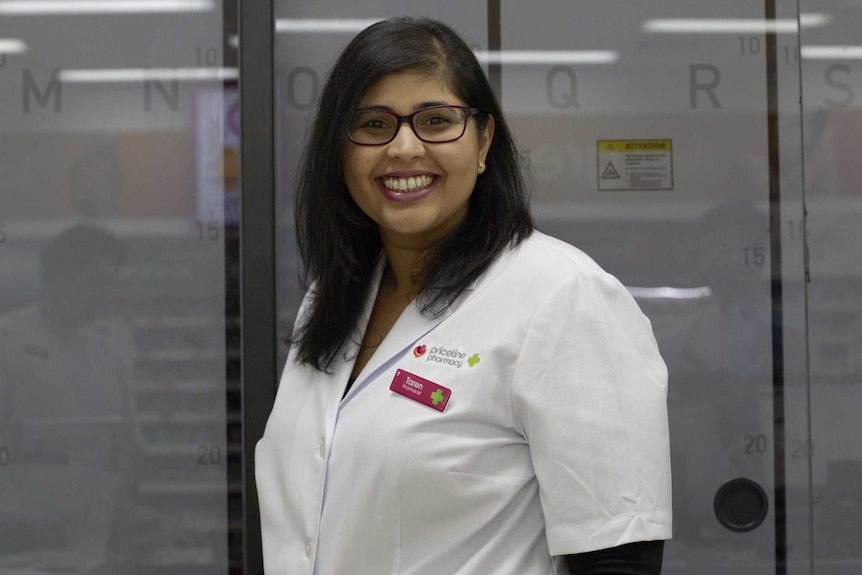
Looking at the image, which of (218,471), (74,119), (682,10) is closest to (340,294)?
(218,471)

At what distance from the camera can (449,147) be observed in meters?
1.37

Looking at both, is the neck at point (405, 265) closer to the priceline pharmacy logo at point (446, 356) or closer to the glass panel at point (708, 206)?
the priceline pharmacy logo at point (446, 356)

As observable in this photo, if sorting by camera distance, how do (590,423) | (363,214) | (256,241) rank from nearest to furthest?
1. (590,423)
2. (363,214)
3. (256,241)

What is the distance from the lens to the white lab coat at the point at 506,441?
1190 mm

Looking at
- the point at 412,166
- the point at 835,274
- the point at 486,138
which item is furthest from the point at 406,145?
the point at 835,274

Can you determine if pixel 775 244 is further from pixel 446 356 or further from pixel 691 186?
pixel 446 356

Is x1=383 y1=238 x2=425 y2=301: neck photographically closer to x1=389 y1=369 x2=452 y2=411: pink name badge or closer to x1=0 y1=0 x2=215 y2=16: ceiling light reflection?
x1=389 y1=369 x2=452 y2=411: pink name badge

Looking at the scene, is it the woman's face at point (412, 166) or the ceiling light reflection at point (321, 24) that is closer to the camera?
the woman's face at point (412, 166)

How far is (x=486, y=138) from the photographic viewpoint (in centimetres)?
145

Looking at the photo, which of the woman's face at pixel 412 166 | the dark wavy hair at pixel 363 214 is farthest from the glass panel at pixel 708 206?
the woman's face at pixel 412 166

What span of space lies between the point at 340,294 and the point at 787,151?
136 centimetres

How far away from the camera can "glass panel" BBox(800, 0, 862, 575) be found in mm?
2373

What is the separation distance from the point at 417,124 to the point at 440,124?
0.11 ft

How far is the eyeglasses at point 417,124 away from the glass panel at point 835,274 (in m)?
1.32
